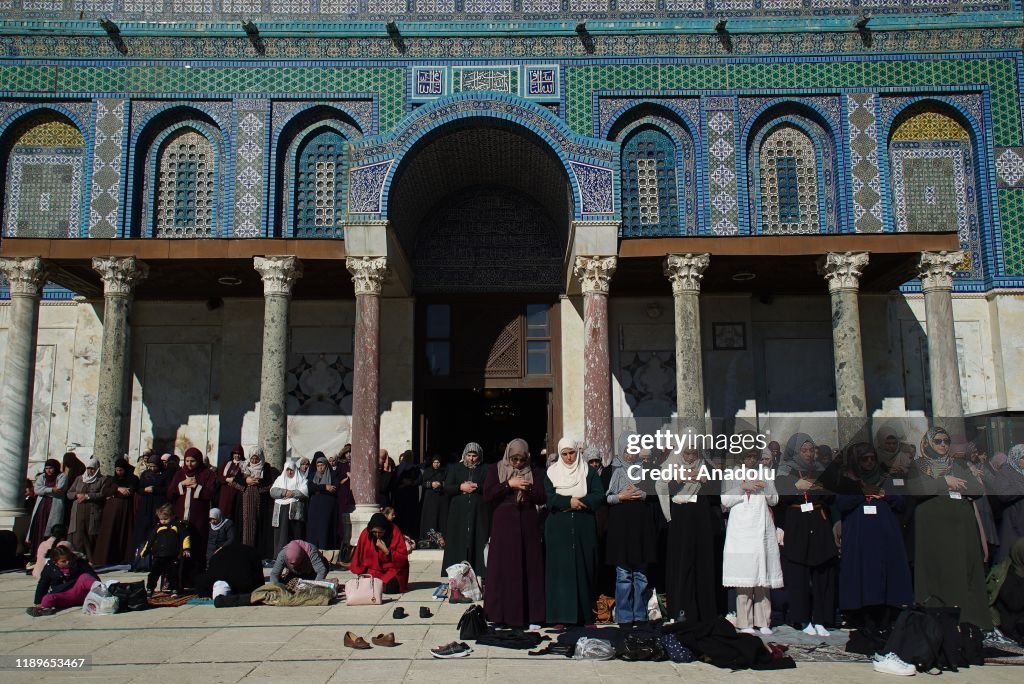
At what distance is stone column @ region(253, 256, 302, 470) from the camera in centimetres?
1321

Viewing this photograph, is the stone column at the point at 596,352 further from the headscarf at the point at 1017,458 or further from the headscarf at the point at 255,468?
the headscarf at the point at 1017,458

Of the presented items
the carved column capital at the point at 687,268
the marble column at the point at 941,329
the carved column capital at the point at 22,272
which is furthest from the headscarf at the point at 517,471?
the carved column capital at the point at 22,272

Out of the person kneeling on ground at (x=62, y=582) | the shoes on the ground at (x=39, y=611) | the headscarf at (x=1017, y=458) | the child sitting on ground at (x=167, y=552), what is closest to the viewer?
the headscarf at (x=1017, y=458)

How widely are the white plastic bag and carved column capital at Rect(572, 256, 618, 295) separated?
25.9 feet

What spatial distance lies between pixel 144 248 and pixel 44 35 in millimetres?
4716

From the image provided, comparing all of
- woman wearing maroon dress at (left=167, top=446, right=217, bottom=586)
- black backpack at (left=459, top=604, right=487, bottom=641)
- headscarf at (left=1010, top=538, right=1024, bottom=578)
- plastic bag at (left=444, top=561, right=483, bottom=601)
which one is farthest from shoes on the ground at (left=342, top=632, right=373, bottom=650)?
headscarf at (left=1010, top=538, right=1024, bottom=578)

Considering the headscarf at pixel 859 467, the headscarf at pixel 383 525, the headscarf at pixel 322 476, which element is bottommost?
the headscarf at pixel 383 525

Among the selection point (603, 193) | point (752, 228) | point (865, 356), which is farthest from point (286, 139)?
point (865, 356)

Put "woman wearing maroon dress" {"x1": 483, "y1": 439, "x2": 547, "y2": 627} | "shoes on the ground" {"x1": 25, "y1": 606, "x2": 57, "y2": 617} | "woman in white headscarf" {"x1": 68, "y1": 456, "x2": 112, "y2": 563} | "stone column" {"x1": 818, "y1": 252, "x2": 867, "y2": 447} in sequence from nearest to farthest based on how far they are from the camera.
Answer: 1. "woman wearing maroon dress" {"x1": 483, "y1": 439, "x2": 547, "y2": 627}
2. "shoes on the ground" {"x1": 25, "y1": 606, "x2": 57, "y2": 617}
3. "woman in white headscarf" {"x1": 68, "y1": 456, "x2": 112, "y2": 563}
4. "stone column" {"x1": 818, "y1": 252, "x2": 867, "y2": 447}

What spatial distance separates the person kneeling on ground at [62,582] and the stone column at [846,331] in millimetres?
10198

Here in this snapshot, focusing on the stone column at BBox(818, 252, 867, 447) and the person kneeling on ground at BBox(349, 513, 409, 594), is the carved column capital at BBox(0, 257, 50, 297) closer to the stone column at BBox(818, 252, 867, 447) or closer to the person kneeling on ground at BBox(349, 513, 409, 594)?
the person kneeling on ground at BBox(349, 513, 409, 594)

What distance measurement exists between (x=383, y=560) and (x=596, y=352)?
17.1 ft

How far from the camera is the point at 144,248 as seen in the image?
13.5m

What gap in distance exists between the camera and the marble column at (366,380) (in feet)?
42.3
